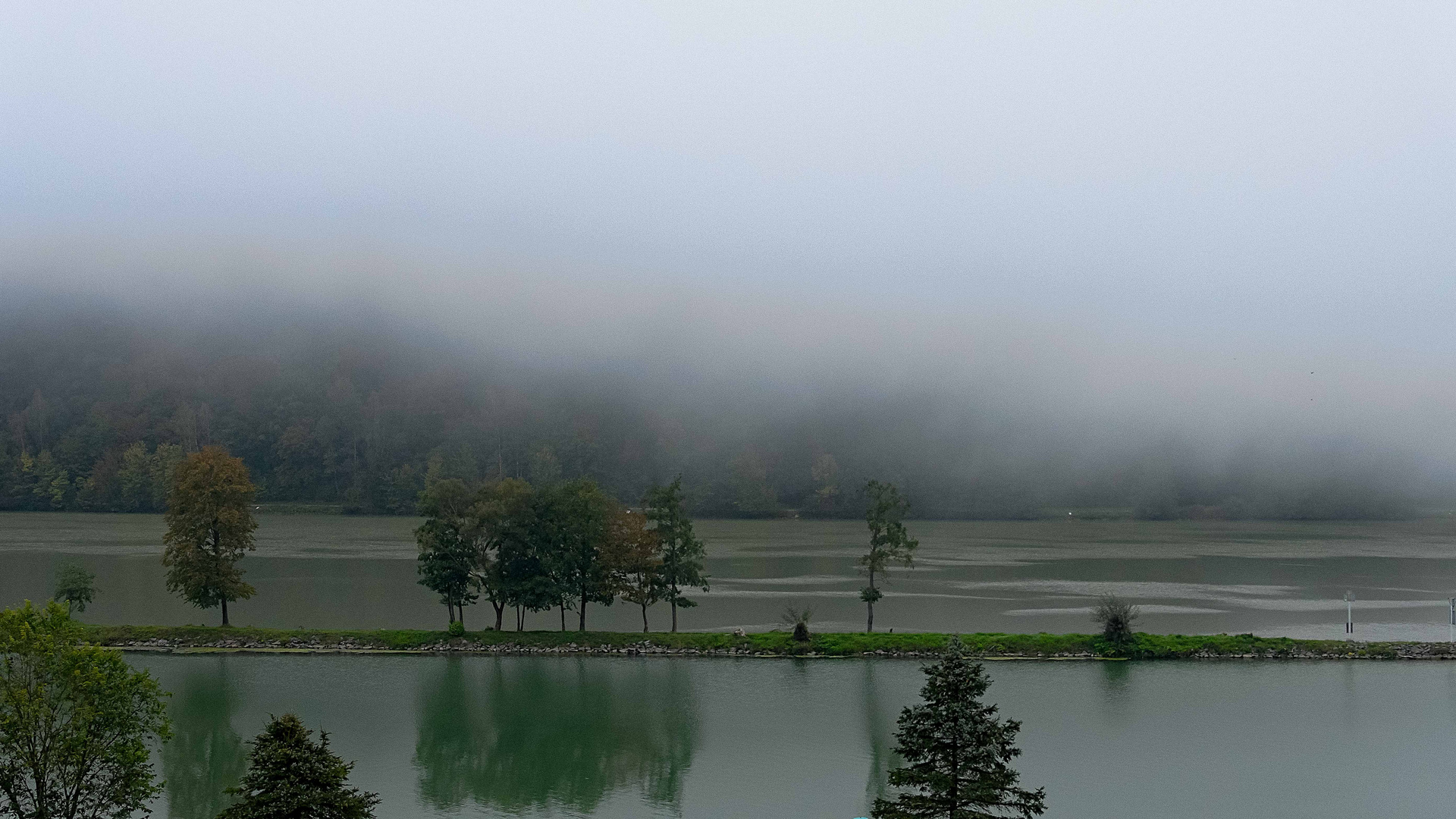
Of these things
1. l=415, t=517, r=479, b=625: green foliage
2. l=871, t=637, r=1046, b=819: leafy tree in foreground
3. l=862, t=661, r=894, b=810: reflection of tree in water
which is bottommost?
l=862, t=661, r=894, b=810: reflection of tree in water

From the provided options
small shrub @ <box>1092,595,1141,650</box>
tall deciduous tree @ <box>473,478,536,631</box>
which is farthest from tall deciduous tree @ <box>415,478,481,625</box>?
small shrub @ <box>1092,595,1141,650</box>

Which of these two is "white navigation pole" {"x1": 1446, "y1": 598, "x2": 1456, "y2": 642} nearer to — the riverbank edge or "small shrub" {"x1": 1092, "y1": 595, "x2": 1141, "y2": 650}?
the riverbank edge

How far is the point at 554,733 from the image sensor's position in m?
26.4

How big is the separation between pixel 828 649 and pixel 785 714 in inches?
290

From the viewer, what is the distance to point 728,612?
4456 cm

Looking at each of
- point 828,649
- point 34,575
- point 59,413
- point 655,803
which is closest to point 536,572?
point 828,649

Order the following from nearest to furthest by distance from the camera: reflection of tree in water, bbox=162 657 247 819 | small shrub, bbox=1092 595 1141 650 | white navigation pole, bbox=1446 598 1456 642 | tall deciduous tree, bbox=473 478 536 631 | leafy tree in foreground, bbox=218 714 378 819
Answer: leafy tree in foreground, bbox=218 714 378 819 < reflection of tree in water, bbox=162 657 247 819 < small shrub, bbox=1092 595 1141 650 < tall deciduous tree, bbox=473 478 536 631 < white navigation pole, bbox=1446 598 1456 642

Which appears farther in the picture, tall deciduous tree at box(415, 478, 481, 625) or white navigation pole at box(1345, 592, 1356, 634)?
white navigation pole at box(1345, 592, 1356, 634)

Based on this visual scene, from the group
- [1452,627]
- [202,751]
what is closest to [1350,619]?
[1452,627]

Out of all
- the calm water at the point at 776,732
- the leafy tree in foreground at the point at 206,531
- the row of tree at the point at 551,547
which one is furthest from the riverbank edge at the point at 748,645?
the leafy tree in foreground at the point at 206,531

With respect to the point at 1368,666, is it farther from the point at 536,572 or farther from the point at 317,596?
the point at 317,596

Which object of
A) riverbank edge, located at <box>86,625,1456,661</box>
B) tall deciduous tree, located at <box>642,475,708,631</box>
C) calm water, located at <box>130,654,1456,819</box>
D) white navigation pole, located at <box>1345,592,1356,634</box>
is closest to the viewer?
calm water, located at <box>130,654,1456,819</box>

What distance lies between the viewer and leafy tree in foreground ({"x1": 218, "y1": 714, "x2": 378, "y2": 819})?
11.8m

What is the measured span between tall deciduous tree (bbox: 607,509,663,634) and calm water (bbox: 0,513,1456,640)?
4.73 metres
